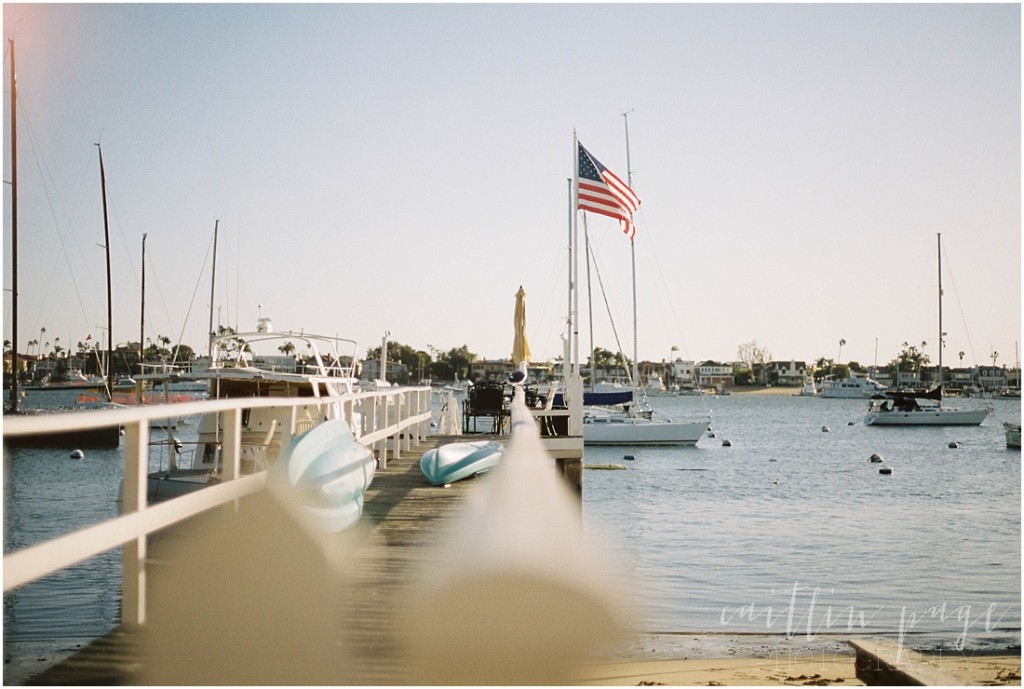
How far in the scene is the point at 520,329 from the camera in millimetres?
27000

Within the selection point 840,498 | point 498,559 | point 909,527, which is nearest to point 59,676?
point 498,559

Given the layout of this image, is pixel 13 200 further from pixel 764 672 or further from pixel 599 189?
pixel 764 672

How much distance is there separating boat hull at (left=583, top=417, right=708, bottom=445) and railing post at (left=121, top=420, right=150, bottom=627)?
4484cm

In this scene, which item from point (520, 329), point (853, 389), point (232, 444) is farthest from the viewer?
point (853, 389)

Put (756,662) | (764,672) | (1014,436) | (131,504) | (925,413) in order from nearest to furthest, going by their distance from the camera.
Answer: (131,504) < (764,672) < (756,662) < (1014,436) < (925,413)

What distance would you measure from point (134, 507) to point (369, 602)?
2.07 m

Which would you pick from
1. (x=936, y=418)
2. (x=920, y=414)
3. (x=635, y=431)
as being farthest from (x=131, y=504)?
(x=936, y=418)

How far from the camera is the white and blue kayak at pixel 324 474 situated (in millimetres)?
6781

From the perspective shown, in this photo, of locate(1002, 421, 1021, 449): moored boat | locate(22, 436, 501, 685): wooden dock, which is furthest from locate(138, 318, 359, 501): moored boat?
locate(1002, 421, 1021, 449): moored boat

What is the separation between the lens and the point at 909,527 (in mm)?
26531

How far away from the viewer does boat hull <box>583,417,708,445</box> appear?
48938 millimetres

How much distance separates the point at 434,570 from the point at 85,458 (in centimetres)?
4442

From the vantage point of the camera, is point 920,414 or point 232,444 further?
point 920,414

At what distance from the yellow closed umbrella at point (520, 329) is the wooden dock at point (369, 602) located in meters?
15.5
